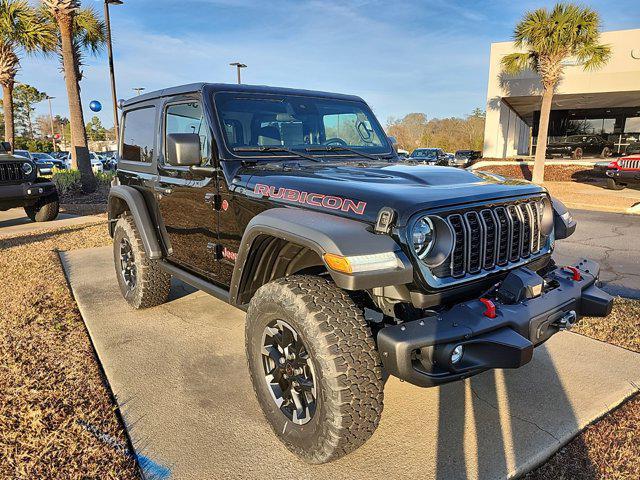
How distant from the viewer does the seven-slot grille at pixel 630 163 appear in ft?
44.1

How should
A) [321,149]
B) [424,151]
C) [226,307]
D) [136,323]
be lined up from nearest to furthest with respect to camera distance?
[321,149]
[136,323]
[226,307]
[424,151]

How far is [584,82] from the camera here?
24.7 metres

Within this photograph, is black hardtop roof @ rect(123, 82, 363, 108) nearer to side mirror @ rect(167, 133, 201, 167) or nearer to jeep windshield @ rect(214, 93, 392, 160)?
jeep windshield @ rect(214, 93, 392, 160)

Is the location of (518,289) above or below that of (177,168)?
below

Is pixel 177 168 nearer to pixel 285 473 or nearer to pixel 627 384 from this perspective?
pixel 285 473

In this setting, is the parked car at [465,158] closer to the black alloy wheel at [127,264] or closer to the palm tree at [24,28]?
the palm tree at [24,28]

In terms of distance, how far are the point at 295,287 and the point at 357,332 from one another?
0.40 meters

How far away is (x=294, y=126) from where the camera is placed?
3582 millimetres

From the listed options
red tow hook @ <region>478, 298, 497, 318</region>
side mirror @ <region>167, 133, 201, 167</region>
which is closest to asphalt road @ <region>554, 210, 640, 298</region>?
red tow hook @ <region>478, 298, 497, 318</region>

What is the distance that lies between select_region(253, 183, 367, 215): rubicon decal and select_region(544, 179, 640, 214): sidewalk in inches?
453

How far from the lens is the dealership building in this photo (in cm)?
2370

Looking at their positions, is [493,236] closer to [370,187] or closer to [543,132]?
[370,187]

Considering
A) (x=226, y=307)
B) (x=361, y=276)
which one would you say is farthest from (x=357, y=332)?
(x=226, y=307)

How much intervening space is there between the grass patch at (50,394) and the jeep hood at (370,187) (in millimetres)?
1628
